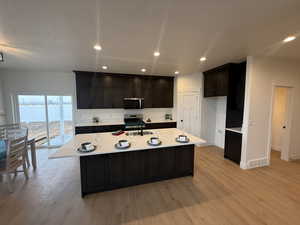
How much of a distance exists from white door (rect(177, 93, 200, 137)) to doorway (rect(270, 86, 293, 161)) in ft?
6.69

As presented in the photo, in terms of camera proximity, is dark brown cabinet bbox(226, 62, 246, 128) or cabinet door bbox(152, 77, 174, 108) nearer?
Result: dark brown cabinet bbox(226, 62, 246, 128)

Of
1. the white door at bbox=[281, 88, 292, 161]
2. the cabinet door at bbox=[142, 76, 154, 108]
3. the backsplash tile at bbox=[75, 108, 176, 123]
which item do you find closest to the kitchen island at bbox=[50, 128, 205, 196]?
the backsplash tile at bbox=[75, 108, 176, 123]

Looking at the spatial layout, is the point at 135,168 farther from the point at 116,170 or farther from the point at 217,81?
the point at 217,81

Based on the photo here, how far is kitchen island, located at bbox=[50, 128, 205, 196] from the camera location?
2225 mm

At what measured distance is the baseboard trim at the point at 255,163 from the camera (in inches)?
123

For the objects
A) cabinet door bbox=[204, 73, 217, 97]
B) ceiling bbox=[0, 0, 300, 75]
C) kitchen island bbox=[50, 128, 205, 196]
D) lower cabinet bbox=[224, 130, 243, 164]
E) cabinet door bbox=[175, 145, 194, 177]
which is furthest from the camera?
cabinet door bbox=[204, 73, 217, 97]

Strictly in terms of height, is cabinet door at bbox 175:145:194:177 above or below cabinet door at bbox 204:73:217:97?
below

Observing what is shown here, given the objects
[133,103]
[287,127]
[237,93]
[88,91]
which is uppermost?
[88,91]

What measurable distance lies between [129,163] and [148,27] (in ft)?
7.27

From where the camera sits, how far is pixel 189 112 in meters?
4.87

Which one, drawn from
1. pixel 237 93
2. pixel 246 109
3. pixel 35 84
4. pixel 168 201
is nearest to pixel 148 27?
pixel 168 201

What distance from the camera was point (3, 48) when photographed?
8.05 feet

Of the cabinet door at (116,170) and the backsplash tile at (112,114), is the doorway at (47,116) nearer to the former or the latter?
the backsplash tile at (112,114)

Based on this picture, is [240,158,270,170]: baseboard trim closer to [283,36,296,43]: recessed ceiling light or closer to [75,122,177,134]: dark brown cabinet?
[283,36,296,43]: recessed ceiling light
